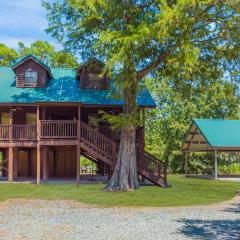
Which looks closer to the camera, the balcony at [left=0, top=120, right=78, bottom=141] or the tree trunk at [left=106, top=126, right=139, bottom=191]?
the tree trunk at [left=106, top=126, right=139, bottom=191]

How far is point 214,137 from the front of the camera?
33.8 meters

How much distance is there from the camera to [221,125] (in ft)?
119

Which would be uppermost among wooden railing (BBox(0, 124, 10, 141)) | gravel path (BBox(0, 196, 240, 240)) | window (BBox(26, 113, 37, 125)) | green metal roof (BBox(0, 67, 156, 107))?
green metal roof (BBox(0, 67, 156, 107))

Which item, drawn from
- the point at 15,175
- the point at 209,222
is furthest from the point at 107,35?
the point at 15,175

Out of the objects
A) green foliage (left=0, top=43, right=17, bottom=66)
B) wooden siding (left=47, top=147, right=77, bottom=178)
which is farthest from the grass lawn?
green foliage (left=0, top=43, right=17, bottom=66)

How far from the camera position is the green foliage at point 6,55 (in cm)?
5016

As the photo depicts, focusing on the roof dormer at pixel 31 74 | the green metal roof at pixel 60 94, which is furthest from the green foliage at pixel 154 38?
the roof dormer at pixel 31 74

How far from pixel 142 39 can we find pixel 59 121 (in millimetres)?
8690

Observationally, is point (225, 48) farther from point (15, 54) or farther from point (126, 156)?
point (15, 54)

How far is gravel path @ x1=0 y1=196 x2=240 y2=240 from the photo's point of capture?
34.9 feet

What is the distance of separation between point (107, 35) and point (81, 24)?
2.58 metres

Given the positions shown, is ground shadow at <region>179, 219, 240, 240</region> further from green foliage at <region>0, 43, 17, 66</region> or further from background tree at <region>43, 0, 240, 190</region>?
green foliage at <region>0, 43, 17, 66</region>

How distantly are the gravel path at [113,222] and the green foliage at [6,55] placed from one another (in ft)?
118

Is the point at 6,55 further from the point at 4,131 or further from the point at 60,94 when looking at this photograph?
the point at 4,131
